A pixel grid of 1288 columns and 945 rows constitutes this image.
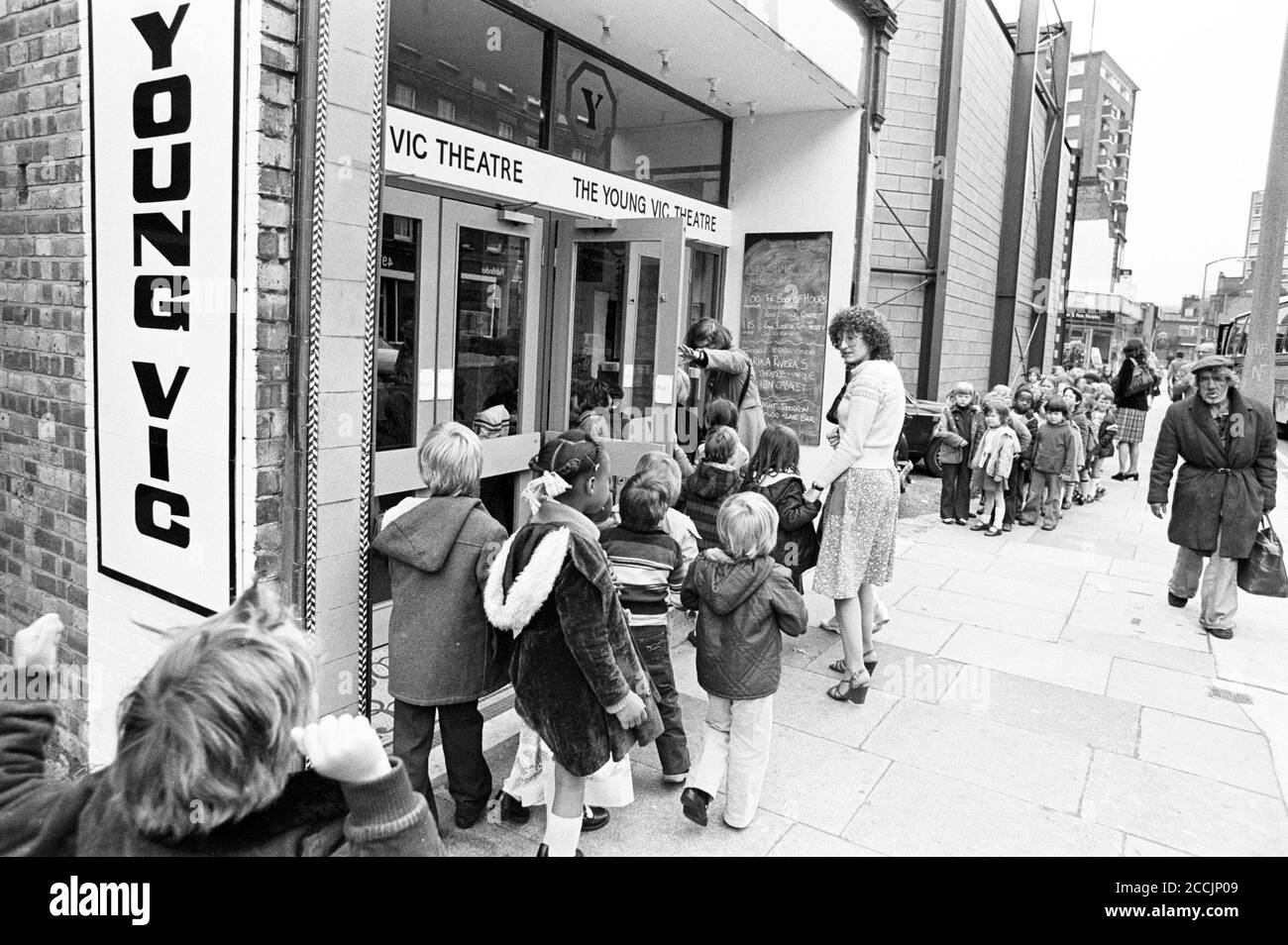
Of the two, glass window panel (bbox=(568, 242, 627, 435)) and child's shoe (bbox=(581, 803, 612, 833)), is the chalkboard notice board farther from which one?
child's shoe (bbox=(581, 803, 612, 833))

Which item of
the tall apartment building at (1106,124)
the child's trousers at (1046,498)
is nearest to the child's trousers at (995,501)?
the child's trousers at (1046,498)

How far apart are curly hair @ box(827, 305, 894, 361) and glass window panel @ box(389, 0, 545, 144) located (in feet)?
8.23

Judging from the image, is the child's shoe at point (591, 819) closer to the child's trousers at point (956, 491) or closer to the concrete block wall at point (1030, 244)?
the child's trousers at point (956, 491)

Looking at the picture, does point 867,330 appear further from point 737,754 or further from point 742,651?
point 737,754

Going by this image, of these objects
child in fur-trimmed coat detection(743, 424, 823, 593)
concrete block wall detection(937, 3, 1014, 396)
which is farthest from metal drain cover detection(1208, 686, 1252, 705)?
concrete block wall detection(937, 3, 1014, 396)

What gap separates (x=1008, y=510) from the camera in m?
9.81

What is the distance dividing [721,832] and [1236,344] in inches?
986

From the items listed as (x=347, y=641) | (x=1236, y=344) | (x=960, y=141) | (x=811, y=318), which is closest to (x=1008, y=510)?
(x=811, y=318)

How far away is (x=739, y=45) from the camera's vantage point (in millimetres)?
6328

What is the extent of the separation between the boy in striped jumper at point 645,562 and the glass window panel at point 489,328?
2.45 meters

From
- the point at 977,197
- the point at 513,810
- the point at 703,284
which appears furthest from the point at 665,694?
the point at 977,197

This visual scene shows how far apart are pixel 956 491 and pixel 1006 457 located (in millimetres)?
753

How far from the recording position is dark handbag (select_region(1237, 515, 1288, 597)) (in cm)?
603

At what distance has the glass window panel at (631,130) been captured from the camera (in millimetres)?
6461
